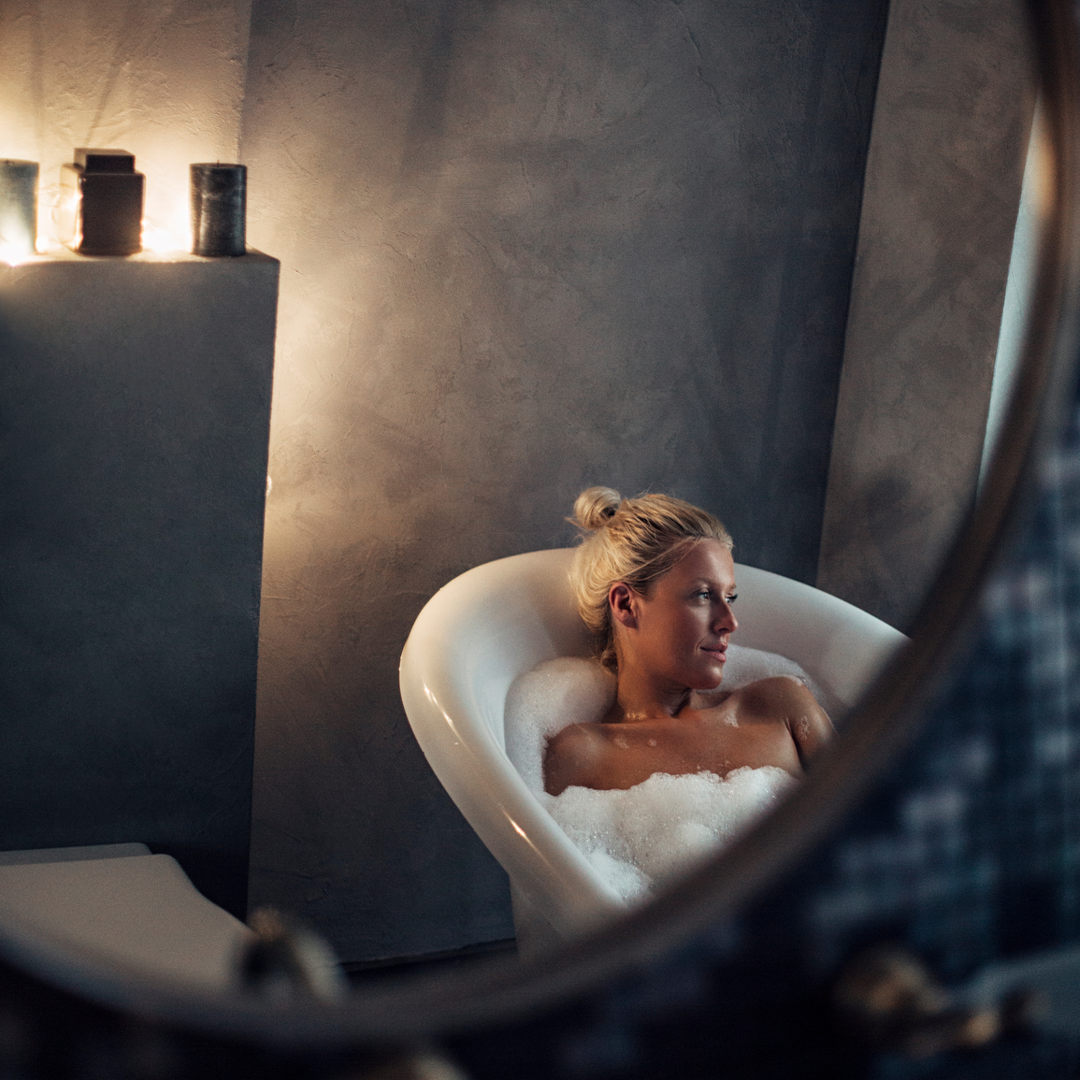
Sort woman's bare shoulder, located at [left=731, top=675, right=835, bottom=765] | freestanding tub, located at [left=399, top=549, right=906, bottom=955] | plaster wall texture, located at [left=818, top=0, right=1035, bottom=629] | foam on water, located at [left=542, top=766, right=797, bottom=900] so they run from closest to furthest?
freestanding tub, located at [left=399, top=549, right=906, bottom=955] < foam on water, located at [left=542, top=766, right=797, bottom=900] < woman's bare shoulder, located at [left=731, top=675, right=835, bottom=765] < plaster wall texture, located at [left=818, top=0, right=1035, bottom=629]

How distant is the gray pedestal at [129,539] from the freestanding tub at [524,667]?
0.32 m

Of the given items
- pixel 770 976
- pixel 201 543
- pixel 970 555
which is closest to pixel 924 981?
pixel 770 976

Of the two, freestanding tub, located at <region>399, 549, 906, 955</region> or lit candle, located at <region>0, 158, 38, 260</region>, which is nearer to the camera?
freestanding tub, located at <region>399, 549, 906, 955</region>

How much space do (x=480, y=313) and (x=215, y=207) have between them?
52cm

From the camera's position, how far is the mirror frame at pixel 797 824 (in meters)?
0.47

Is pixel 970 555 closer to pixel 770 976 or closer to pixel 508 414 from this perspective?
pixel 770 976

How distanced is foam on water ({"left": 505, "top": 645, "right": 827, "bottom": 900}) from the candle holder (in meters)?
0.87

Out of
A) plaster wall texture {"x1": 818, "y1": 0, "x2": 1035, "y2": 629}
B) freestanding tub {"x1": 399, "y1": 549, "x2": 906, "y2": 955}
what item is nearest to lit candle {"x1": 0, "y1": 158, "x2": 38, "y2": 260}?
freestanding tub {"x1": 399, "y1": 549, "x2": 906, "y2": 955}

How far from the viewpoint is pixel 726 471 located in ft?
7.20

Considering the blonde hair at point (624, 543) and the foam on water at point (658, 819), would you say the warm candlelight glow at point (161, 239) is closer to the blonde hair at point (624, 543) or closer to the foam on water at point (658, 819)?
the blonde hair at point (624, 543)

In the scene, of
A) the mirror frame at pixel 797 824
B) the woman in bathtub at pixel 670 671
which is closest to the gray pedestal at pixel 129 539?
the woman in bathtub at pixel 670 671

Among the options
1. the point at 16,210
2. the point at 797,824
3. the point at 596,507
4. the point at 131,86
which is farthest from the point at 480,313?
the point at 797,824

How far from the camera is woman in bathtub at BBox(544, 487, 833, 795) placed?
1.72m

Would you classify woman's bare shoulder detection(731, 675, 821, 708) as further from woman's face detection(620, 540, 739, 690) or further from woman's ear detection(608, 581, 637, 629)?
woman's ear detection(608, 581, 637, 629)
